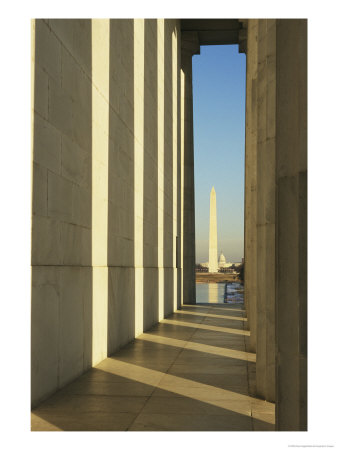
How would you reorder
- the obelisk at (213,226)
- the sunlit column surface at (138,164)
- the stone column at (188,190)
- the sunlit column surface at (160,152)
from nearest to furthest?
the sunlit column surface at (138,164) < the sunlit column surface at (160,152) < the stone column at (188,190) < the obelisk at (213,226)

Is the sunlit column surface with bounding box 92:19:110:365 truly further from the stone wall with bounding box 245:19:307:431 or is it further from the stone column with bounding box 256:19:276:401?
the stone wall with bounding box 245:19:307:431

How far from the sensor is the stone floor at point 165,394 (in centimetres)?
777

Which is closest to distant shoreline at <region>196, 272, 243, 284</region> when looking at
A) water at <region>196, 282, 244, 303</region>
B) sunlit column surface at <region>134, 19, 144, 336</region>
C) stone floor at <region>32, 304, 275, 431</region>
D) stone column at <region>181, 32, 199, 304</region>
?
water at <region>196, 282, 244, 303</region>

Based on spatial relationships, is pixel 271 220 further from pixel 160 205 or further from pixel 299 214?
pixel 160 205

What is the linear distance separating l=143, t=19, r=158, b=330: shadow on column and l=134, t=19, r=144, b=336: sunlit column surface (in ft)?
2.47

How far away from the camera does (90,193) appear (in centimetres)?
1248

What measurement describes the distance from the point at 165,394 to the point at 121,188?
748cm

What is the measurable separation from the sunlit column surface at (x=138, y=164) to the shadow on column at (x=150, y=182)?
2.47 ft

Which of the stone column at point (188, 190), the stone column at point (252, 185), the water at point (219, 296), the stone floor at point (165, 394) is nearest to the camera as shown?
the stone floor at point (165, 394)

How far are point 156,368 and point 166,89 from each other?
18431 millimetres

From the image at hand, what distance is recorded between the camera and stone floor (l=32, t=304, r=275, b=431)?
777cm

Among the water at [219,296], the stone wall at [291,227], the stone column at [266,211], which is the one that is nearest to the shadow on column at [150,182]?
the stone column at [266,211]

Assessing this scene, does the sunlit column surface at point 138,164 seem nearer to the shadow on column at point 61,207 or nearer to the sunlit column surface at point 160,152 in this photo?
the sunlit column surface at point 160,152
